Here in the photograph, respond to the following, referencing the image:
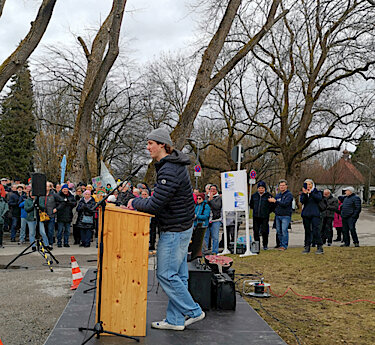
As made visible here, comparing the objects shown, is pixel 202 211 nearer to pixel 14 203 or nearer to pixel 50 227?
pixel 50 227

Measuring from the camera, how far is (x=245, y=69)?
30.8 m

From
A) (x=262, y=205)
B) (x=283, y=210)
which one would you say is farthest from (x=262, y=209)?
(x=283, y=210)

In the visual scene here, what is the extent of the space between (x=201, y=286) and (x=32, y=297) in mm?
2951

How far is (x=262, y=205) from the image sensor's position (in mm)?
12906

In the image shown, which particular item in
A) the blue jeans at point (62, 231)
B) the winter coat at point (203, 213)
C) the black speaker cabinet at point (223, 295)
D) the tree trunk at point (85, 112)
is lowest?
the black speaker cabinet at point (223, 295)

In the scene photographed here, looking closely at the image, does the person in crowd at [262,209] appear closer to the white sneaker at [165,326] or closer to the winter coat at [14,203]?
the winter coat at [14,203]

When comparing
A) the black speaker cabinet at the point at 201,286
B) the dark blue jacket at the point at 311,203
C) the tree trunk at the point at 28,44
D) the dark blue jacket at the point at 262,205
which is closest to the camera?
the black speaker cabinet at the point at 201,286

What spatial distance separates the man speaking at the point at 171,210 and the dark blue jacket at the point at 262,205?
8443 millimetres

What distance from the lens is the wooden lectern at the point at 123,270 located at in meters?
4.49

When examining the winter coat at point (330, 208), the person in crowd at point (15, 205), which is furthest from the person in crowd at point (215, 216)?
the person in crowd at point (15, 205)

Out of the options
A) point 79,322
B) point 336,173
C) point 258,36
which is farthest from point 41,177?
point 336,173

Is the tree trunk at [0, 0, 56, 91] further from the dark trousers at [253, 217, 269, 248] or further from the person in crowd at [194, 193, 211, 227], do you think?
the dark trousers at [253, 217, 269, 248]

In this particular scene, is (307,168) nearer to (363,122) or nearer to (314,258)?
(363,122)

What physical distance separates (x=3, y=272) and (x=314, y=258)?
302 inches
